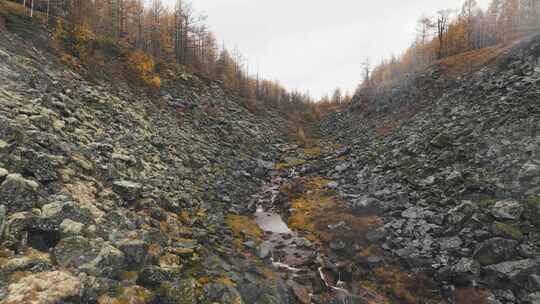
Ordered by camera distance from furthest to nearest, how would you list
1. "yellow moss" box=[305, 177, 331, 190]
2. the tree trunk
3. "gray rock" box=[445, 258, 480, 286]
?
"yellow moss" box=[305, 177, 331, 190] → the tree trunk → "gray rock" box=[445, 258, 480, 286]

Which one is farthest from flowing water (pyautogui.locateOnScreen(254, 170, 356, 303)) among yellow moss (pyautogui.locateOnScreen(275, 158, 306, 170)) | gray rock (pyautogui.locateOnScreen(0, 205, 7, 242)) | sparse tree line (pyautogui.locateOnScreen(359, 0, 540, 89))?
sparse tree line (pyautogui.locateOnScreen(359, 0, 540, 89))

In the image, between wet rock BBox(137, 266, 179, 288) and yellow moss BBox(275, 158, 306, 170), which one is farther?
yellow moss BBox(275, 158, 306, 170)

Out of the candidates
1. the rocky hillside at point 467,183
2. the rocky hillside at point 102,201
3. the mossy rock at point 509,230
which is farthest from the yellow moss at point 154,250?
the mossy rock at point 509,230

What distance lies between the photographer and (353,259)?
22375 millimetres

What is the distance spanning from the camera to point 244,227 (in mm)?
26906

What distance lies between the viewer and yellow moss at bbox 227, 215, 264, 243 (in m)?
25.0

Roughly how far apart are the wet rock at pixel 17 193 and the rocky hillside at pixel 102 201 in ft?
0.12

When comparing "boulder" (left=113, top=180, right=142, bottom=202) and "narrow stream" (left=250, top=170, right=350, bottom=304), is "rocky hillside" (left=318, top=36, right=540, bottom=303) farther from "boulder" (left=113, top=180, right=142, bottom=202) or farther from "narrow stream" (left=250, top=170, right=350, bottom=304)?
"boulder" (left=113, top=180, right=142, bottom=202)

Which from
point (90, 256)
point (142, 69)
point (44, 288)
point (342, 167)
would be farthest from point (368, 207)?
point (142, 69)

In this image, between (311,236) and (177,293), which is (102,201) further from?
(311,236)

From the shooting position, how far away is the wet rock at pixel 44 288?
763 cm

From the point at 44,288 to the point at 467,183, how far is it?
30.1 meters

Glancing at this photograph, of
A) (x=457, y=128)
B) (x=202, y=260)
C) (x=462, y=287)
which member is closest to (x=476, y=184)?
(x=462, y=287)

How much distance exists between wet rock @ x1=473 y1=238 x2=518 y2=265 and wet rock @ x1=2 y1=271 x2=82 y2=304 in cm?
2298
